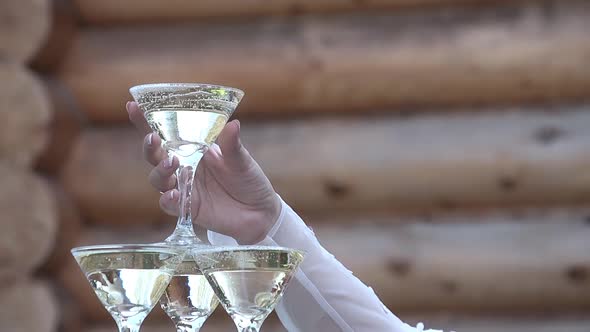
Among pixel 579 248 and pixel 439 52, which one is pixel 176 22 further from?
pixel 579 248

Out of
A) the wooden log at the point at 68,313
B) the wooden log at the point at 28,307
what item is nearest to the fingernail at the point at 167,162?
the wooden log at the point at 28,307

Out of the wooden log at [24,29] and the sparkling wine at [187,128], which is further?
the wooden log at [24,29]

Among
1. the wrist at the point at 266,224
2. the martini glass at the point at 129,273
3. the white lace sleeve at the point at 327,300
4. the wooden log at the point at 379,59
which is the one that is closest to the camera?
the martini glass at the point at 129,273

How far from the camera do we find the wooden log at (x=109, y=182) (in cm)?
361

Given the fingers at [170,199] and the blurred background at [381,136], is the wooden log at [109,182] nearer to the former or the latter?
the blurred background at [381,136]

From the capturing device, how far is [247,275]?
3.23 ft

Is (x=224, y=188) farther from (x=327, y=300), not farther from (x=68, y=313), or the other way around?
(x=68, y=313)

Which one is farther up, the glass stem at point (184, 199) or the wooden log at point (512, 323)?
the wooden log at point (512, 323)

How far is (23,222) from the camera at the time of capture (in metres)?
3.49

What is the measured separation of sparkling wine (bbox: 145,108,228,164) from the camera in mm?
1062

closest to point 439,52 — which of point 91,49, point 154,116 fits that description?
point 91,49

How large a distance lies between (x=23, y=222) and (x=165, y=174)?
2367mm

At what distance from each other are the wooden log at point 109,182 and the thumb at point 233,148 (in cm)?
234

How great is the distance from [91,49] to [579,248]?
5.88 feet
